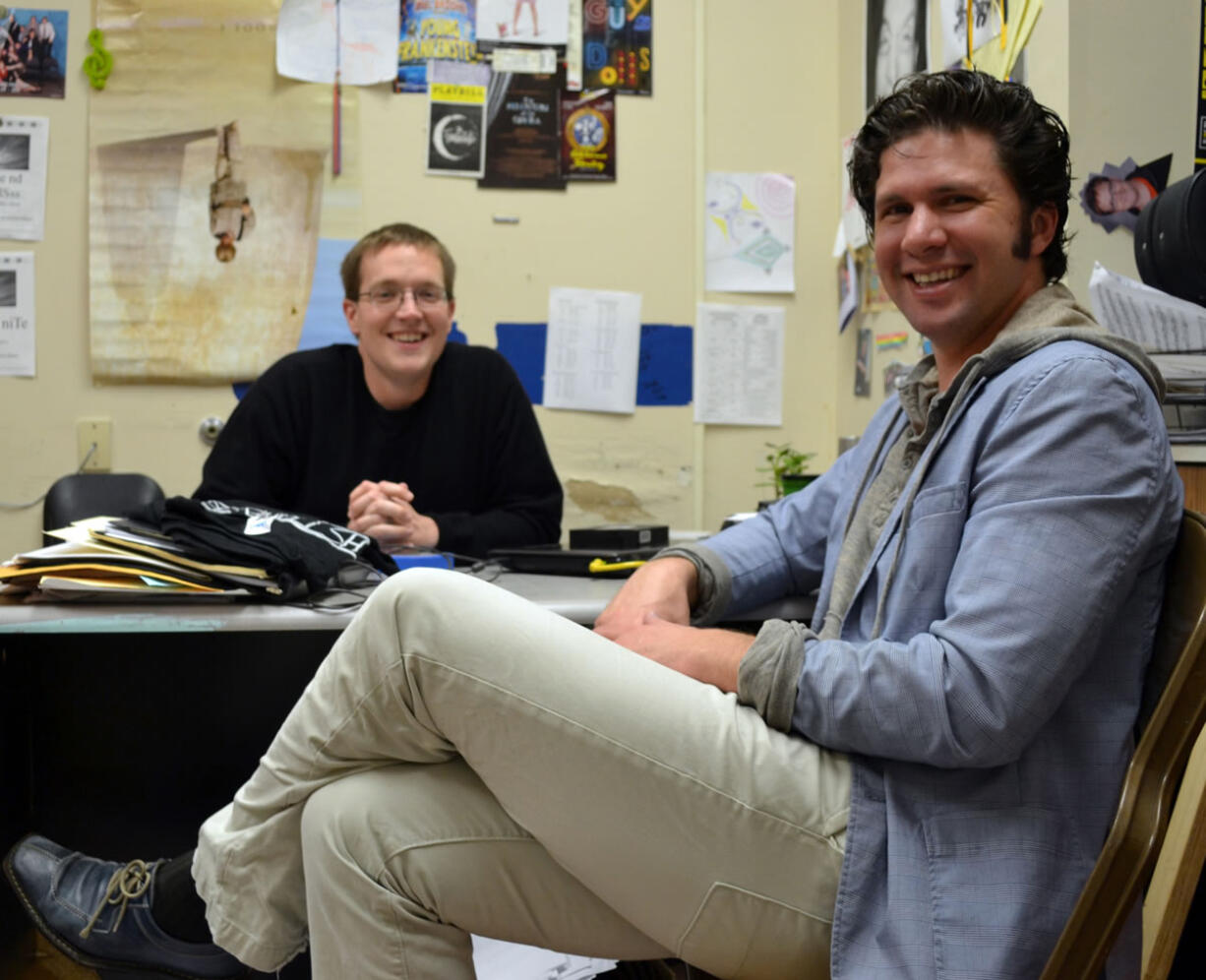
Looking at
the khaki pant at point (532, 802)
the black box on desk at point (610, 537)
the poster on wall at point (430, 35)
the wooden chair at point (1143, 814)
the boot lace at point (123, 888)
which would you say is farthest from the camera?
the poster on wall at point (430, 35)

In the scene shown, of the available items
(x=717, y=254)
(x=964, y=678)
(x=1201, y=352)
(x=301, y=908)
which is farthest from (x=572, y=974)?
(x=717, y=254)

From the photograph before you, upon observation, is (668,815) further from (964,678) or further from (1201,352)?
(1201,352)

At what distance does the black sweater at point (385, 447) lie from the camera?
209 centimetres

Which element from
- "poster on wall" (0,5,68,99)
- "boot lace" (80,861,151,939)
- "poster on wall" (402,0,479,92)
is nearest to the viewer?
"boot lace" (80,861,151,939)

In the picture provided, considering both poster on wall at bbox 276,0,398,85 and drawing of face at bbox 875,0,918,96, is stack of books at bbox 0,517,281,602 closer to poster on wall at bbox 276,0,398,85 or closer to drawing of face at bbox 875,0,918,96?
drawing of face at bbox 875,0,918,96

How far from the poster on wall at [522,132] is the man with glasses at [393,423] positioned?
0.87 metres

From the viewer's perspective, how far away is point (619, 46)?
302cm

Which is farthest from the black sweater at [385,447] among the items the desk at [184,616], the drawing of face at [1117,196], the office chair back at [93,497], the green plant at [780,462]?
the drawing of face at [1117,196]

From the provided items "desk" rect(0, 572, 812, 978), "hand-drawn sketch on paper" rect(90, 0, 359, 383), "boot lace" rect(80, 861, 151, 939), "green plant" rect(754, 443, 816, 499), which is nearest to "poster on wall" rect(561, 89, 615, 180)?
"hand-drawn sketch on paper" rect(90, 0, 359, 383)

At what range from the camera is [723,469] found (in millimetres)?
3119

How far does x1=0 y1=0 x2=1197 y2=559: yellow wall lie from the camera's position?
288 centimetres

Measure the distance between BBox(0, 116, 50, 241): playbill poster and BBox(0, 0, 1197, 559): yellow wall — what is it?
0.03m

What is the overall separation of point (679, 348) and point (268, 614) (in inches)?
77.0

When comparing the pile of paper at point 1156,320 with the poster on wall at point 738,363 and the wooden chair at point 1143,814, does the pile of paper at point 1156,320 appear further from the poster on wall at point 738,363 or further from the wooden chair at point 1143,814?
the poster on wall at point 738,363
